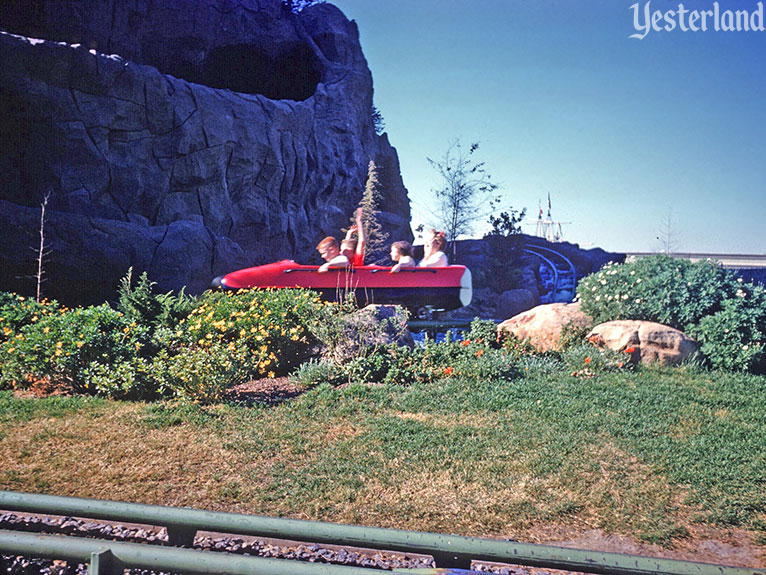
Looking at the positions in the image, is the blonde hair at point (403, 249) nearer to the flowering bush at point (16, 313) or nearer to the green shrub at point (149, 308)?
the green shrub at point (149, 308)

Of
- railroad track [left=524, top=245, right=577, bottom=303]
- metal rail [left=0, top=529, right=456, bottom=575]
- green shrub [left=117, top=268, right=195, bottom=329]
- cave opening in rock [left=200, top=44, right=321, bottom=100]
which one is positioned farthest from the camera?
railroad track [left=524, top=245, right=577, bottom=303]

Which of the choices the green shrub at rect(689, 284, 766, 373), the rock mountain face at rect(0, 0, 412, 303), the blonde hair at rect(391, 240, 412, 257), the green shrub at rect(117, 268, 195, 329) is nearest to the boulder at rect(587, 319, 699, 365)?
the green shrub at rect(689, 284, 766, 373)

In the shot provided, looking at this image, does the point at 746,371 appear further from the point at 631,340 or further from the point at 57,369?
the point at 57,369

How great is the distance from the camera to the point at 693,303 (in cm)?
664

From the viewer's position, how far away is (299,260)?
12.3 metres

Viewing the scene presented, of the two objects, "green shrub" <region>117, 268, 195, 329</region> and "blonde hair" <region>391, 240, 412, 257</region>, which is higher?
"blonde hair" <region>391, 240, 412, 257</region>

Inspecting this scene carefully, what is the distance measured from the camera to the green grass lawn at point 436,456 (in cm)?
300

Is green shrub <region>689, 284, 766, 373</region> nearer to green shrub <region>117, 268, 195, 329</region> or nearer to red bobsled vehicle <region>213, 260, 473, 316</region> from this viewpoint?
red bobsled vehicle <region>213, 260, 473, 316</region>

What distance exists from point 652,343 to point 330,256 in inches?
198

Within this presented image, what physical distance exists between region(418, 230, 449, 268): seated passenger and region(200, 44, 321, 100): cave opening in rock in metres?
7.33

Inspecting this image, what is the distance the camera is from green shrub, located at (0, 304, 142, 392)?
208 inches

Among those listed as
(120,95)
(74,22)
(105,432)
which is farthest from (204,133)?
(105,432)

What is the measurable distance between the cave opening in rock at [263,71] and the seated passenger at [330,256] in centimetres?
680

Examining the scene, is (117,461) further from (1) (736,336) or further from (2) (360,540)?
Answer: (1) (736,336)
